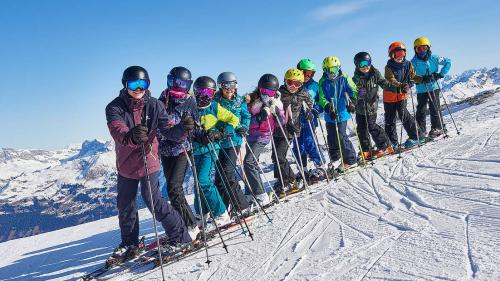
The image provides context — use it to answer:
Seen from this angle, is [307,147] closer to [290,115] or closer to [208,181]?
[290,115]

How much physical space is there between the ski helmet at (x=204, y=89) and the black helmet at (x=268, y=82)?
4.92 feet

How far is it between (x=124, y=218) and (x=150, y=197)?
746mm

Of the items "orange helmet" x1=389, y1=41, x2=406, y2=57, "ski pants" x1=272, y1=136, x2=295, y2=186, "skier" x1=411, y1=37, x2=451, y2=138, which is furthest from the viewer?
"skier" x1=411, y1=37, x2=451, y2=138

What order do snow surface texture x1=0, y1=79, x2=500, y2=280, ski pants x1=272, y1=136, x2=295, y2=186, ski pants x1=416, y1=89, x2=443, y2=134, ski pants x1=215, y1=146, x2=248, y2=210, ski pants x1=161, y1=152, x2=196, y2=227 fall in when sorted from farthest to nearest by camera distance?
ski pants x1=416, y1=89, x2=443, y2=134, ski pants x1=272, y1=136, x2=295, y2=186, ski pants x1=215, y1=146, x2=248, y2=210, ski pants x1=161, y1=152, x2=196, y2=227, snow surface texture x1=0, y1=79, x2=500, y2=280

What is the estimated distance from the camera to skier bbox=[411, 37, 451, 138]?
11.4 meters

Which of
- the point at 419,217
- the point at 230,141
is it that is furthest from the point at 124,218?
the point at 419,217

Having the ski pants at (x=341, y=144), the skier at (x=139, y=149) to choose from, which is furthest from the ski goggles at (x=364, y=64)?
the skier at (x=139, y=149)

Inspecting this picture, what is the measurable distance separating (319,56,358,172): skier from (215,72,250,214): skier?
2987 mm

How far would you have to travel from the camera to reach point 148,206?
18.6 feet

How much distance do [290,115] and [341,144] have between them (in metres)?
1.82

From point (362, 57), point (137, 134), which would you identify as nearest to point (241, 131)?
point (137, 134)

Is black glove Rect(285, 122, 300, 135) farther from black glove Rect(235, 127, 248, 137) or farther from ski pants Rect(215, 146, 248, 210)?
black glove Rect(235, 127, 248, 137)

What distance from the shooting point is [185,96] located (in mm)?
6770

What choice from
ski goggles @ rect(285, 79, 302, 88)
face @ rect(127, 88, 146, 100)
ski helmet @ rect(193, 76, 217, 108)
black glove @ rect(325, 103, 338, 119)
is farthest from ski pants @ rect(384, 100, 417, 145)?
face @ rect(127, 88, 146, 100)
